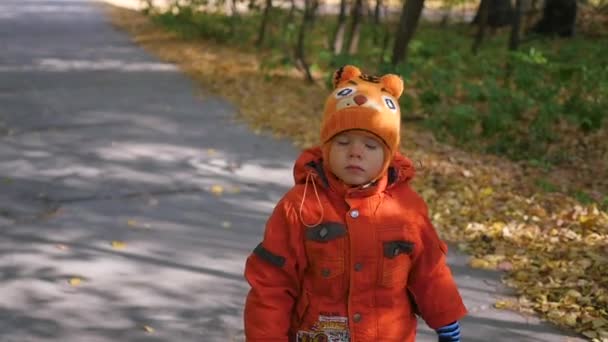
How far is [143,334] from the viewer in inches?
166

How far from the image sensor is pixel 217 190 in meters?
6.86

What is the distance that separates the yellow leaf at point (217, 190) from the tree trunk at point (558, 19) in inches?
588

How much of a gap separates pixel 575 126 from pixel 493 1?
14.7 m

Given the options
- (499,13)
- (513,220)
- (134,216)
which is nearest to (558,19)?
(499,13)

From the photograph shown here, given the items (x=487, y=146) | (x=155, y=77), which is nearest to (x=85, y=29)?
(x=155, y=77)

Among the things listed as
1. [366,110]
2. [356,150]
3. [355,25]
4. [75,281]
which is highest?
[366,110]

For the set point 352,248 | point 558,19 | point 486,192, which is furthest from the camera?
point 558,19

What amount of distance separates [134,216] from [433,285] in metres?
3.94

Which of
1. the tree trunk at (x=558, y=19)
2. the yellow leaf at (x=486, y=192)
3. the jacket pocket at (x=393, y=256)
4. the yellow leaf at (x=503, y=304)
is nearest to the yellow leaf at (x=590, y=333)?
the yellow leaf at (x=503, y=304)

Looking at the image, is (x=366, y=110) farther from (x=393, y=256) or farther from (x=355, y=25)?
(x=355, y=25)

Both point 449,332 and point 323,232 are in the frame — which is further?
point 449,332

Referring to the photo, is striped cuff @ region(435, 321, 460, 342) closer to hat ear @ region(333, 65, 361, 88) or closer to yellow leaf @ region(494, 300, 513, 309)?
hat ear @ region(333, 65, 361, 88)

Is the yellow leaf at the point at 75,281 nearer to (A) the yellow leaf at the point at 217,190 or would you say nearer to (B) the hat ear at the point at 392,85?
(A) the yellow leaf at the point at 217,190

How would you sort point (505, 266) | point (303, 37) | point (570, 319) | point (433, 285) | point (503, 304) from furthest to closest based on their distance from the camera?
point (303, 37) < point (505, 266) < point (503, 304) < point (570, 319) < point (433, 285)
